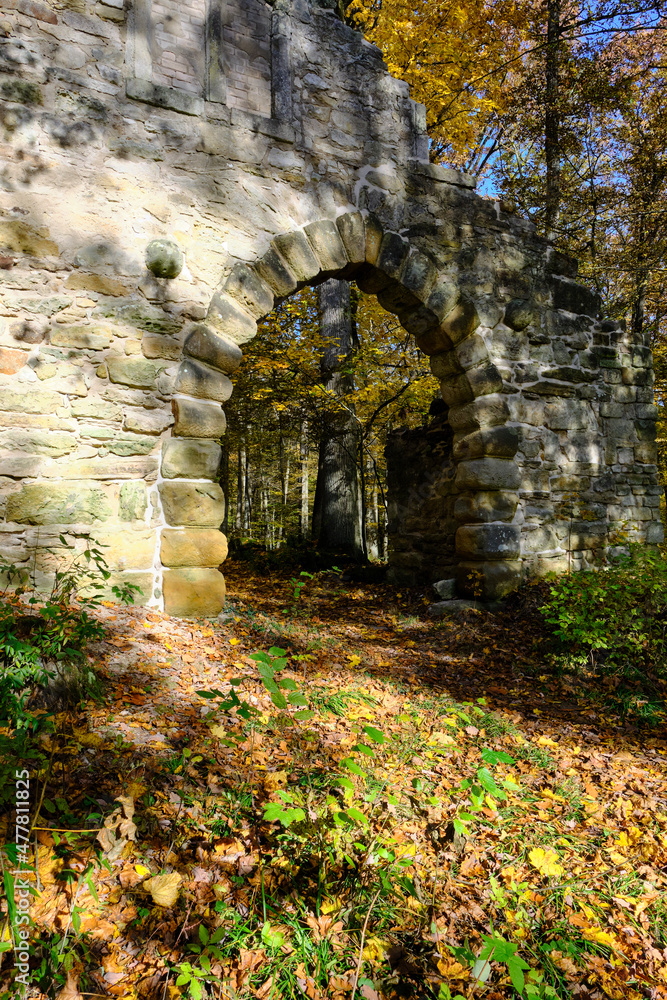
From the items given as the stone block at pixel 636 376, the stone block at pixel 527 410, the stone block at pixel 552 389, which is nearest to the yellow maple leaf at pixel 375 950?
the stone block at pixel 527 410

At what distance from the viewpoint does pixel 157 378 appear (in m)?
4.21

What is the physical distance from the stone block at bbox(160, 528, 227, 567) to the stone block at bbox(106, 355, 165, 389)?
115 centimetres

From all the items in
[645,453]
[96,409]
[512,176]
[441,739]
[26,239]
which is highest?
[512,176]

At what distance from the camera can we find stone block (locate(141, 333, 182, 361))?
13.7 ft

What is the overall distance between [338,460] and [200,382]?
450 centimetres

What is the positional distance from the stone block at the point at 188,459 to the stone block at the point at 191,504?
0.26 feet

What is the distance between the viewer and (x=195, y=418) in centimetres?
427

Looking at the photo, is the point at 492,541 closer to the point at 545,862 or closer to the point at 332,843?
the point at 545,862

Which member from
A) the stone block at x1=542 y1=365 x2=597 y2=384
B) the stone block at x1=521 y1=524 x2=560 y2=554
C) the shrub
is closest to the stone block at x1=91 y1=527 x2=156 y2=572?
the shrub

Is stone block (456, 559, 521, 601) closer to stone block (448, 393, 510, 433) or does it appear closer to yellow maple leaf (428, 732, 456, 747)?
stone block (448, 393, 510, 433)

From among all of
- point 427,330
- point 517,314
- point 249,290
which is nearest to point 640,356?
point 517,314

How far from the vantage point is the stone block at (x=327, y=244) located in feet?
15.9

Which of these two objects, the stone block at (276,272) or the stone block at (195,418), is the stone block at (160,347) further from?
the stone block at (276,272)

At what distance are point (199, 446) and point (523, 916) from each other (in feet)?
11.5
